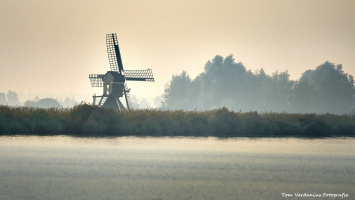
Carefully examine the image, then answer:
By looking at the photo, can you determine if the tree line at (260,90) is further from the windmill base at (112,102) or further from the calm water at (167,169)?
the calm water at (167,169)

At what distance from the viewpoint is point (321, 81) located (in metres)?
105

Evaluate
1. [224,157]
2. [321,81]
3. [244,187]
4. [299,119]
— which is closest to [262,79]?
[321,81]

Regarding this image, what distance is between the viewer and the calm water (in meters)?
15.3

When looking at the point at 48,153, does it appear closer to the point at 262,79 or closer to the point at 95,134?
the point at 95,134

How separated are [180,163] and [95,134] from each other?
17.0m

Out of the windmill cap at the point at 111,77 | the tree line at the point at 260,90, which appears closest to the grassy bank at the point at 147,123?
the windmill cap at the point at 111,77

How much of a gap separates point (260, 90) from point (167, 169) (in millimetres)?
99333

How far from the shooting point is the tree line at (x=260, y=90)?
105 meters

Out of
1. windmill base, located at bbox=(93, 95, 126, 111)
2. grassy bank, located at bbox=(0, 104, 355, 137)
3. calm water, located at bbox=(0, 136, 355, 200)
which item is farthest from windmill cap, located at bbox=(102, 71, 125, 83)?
calm water, located at bbox=(0, 136, 355, 200)

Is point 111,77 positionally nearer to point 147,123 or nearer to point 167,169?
point 147,123

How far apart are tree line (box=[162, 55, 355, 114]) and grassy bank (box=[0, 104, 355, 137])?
209 feet

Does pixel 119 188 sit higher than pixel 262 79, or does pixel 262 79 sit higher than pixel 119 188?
pixel 262 79

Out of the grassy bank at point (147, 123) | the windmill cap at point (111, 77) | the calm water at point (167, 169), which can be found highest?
the windmill cap at point (111, 77)

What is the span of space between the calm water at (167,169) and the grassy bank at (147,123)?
5.96 m
